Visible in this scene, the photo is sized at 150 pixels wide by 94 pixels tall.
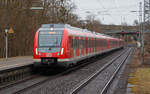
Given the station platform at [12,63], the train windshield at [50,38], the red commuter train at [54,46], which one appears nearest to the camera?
the red commuter train at [54,46]

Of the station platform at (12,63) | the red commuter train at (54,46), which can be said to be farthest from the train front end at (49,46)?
the station platform at (12,63)

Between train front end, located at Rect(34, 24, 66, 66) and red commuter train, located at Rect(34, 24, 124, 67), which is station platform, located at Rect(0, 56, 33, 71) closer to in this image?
train front end, located at Rect(34, 24, 66, 66)

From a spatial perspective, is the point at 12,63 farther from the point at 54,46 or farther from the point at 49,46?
the point at 54,46

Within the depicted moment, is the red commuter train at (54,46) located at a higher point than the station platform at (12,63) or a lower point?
higher

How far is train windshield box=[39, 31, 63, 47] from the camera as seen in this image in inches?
666

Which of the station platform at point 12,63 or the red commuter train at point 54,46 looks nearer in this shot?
the red commuter train at point 54,46

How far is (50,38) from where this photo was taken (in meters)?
17.1

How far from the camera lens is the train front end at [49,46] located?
16516 mm

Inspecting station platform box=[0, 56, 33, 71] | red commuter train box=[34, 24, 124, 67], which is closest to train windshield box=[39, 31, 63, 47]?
red commuter train box=[34, 24, 124, 67]

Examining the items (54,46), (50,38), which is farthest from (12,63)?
(54,46)

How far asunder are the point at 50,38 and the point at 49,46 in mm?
581

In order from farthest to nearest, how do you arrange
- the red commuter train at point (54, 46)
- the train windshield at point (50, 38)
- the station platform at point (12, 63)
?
the station platform at point (12, 63) → the train windshield at point (50, 38) → the red commuter train at point (54, 46)

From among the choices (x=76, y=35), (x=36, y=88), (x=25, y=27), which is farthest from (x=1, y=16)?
(x=36, y=88)

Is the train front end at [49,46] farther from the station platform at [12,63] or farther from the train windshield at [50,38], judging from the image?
the station platform at [12,63]
